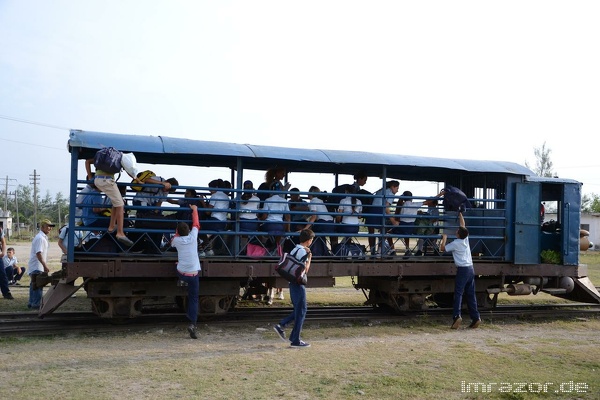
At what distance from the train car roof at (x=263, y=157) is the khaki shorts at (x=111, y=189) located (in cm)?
56

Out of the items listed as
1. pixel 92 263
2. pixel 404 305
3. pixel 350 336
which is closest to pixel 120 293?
pixel 92 263

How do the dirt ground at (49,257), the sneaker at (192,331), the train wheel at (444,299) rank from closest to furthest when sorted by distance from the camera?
the sneaker at (192,331) < the train wheel at (444,299) < the dirt ground at (49,257)

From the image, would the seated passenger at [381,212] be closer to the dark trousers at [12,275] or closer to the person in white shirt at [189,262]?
the person in white shirt at [189,262]

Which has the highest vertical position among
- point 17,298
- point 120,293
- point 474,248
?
point 474,248

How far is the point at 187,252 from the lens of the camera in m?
8.41

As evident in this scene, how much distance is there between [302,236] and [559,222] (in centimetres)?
675

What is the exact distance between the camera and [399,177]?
Answer: 13.0 metres

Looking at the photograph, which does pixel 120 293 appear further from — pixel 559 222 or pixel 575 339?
pixel 559 222

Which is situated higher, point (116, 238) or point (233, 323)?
point (116, 238)

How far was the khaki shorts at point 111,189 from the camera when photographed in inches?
338

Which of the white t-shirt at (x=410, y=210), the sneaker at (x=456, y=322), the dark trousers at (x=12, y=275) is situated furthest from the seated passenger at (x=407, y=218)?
the dark trousers at (x=12, y=275)

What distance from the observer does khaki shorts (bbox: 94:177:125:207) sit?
8.58m

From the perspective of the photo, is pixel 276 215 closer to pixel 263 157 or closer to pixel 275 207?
pixel 275 207

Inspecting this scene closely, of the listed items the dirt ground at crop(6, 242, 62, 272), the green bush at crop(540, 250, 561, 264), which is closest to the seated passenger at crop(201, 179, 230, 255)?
the green bush at crop(540, 250, 561, 264)
